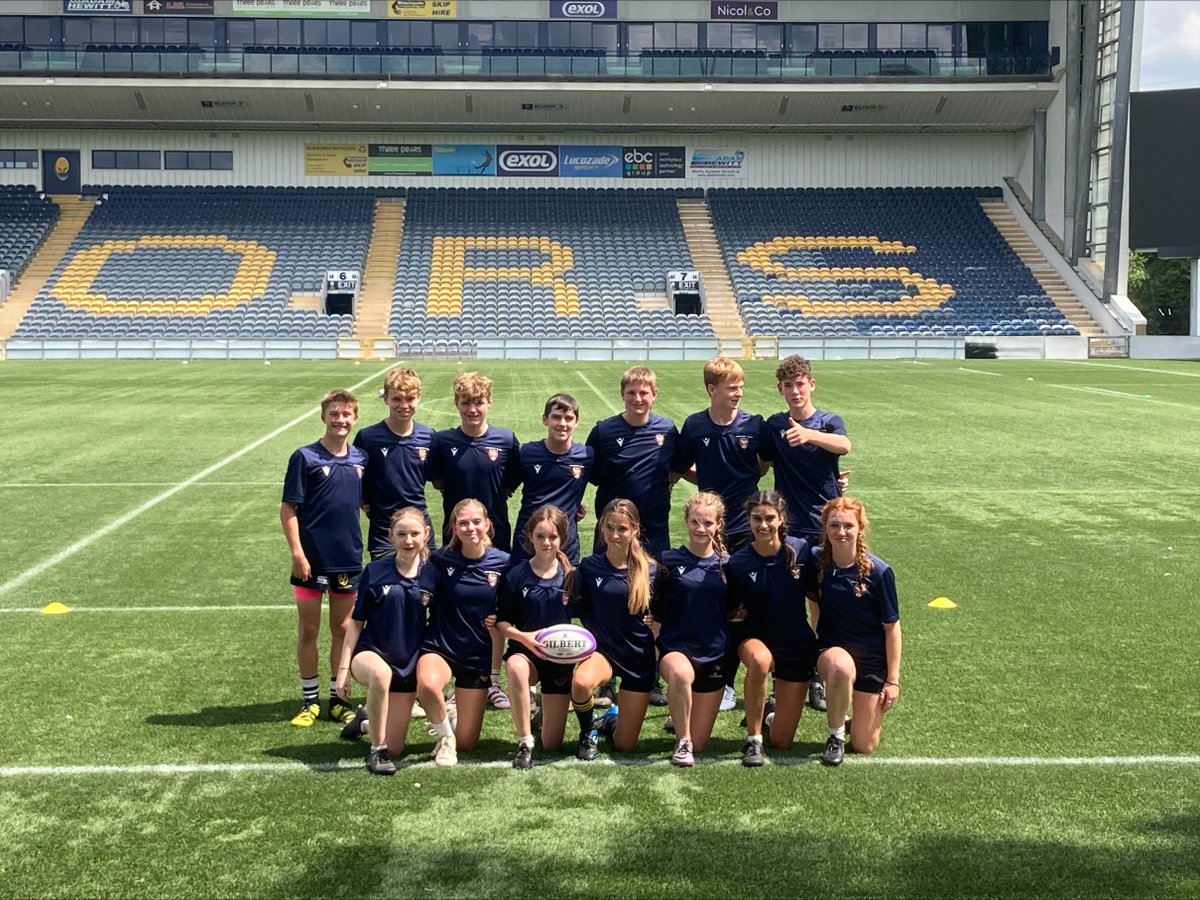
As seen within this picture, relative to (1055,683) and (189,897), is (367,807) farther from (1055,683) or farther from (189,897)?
(1055,683)

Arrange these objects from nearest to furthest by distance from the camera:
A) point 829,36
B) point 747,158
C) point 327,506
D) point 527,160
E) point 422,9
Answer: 1. point 327,506
2. point 422,9
3. point 829,36
4. point 527,160
5. point 747,158

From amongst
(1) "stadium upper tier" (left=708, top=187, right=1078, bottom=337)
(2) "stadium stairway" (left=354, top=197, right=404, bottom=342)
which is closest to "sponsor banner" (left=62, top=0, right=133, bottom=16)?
(2) "stadium stairway" (left=354, top=197, right=404, bottom=342)

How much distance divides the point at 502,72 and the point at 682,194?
9.49 metres

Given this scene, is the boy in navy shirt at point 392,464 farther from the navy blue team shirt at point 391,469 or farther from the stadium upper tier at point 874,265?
the stadium upper tier at point 874,265

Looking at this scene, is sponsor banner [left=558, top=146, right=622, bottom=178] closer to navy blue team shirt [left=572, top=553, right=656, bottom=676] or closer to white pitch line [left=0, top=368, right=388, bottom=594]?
white pitch line [left=0, top=368, right=388, bottom=594]

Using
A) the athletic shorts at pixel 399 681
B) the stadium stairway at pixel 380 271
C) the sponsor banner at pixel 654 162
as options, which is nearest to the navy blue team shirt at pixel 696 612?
the athletic shorts at pixel 399 681

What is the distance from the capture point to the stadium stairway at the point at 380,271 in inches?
1639

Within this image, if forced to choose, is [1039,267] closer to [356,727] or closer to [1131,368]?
[1131,368]

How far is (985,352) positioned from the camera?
127 ft

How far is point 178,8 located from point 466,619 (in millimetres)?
46773

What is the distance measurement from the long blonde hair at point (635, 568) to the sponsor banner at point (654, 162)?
4557 cm

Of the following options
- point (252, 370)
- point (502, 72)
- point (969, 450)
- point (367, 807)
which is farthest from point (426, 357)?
point (367, 807)

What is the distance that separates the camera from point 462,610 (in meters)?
5.50

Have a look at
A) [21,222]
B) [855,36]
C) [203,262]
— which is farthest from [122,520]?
[855,36]
